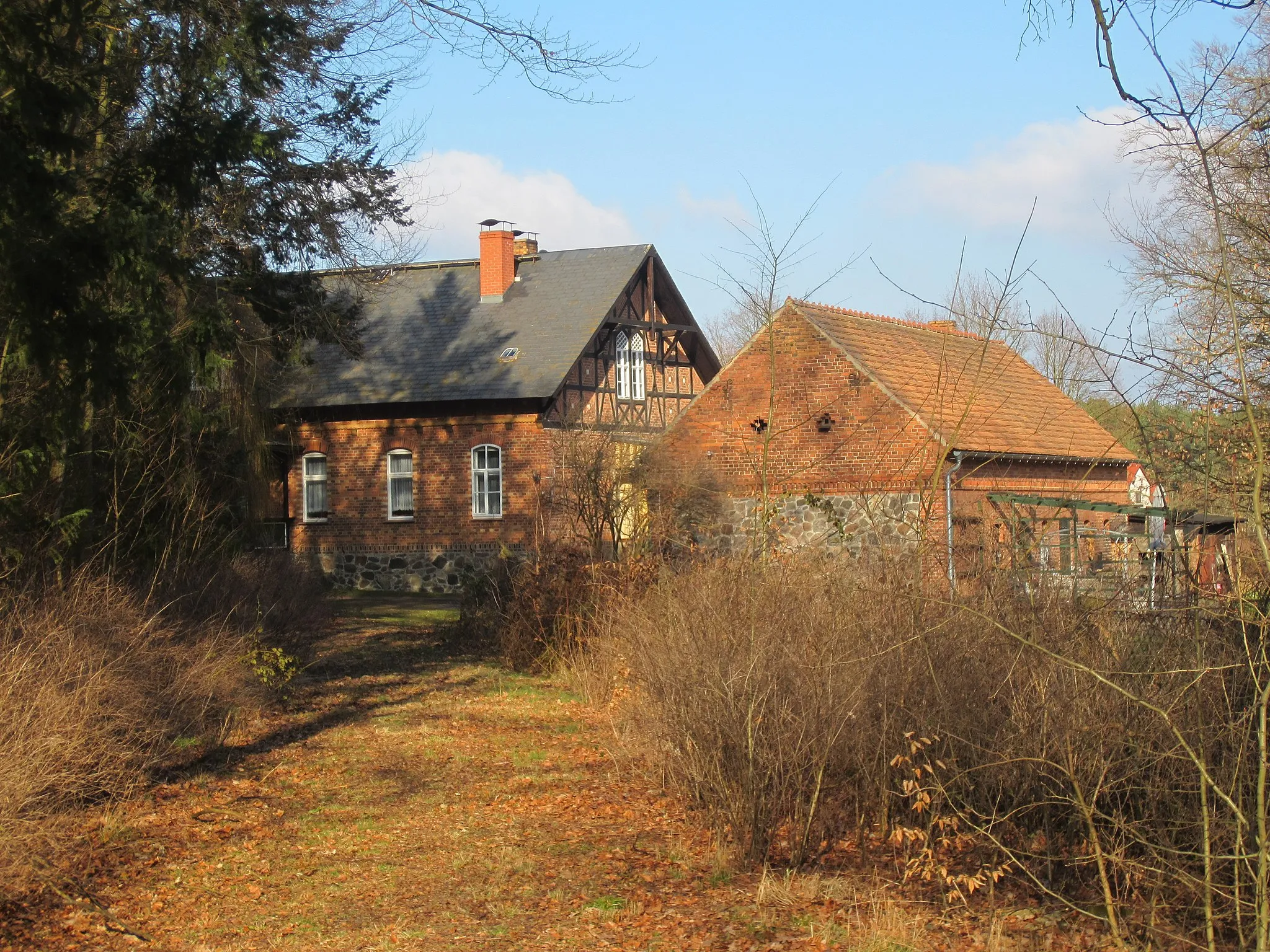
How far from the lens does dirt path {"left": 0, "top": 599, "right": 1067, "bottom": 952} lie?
6367 millimetres

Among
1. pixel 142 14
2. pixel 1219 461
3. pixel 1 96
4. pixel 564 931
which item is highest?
pixel 142 14

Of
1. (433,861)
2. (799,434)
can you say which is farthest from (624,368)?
(433,861)

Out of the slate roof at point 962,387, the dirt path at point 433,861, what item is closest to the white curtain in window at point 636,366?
the slate roof at point 962,387

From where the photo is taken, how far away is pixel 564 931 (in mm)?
6414

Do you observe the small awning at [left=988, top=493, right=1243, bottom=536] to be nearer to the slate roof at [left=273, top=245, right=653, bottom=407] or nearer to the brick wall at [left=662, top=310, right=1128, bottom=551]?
the brick wall at [left=662, top=310, right=1128, bottom=551]

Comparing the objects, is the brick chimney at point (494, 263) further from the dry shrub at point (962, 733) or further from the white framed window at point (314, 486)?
the dry shrub at point (962, 733)

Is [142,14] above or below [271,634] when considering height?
above

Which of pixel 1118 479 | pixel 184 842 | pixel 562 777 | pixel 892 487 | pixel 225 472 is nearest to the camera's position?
pixel 184 842

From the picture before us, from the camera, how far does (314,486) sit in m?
30.9

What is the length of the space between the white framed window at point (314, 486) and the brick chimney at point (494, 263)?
5.65m

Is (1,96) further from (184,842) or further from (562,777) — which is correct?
(562,777)

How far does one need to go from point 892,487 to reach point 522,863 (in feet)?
49.4

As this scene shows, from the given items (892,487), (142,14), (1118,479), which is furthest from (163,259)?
(1118,479)

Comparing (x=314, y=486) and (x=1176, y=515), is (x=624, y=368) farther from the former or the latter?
(x=1176, y=515)
